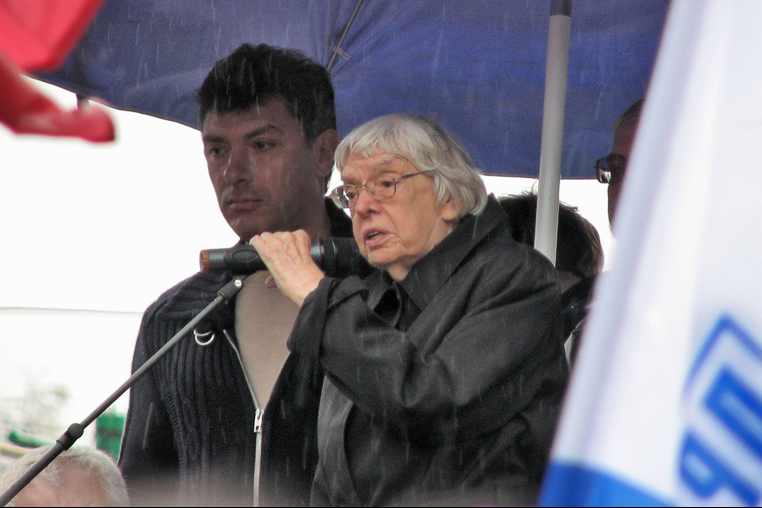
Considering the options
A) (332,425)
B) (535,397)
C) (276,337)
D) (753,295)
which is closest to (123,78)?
(276,337)

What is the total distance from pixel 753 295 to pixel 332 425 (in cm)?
130

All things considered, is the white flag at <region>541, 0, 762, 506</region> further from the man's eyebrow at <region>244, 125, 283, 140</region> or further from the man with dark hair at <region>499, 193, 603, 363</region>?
the man with dark hair at <region>499, 193, 603, 363</region>

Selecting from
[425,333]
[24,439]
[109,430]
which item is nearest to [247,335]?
[425,333]

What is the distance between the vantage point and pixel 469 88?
3.97 m

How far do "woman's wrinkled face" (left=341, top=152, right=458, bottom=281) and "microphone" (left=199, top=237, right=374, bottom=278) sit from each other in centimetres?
14

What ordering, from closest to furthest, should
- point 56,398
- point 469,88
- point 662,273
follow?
point 662,273, point 469,88, point 56,398

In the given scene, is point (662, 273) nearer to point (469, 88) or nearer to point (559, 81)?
point (559, 81)

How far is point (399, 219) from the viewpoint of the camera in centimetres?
240

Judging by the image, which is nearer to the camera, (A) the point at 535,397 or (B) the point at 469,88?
(A) the point at 535,397

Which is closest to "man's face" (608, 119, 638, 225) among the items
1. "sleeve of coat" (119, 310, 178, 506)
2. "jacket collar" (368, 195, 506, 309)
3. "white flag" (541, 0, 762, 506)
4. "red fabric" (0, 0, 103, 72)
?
"jacket collar" (368, 195, 506, 309)

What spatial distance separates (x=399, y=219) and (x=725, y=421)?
1414mm

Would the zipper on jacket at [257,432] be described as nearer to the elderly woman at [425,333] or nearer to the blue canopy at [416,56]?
the elderly woman at [425,333]

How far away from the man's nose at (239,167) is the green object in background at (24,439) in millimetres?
2014

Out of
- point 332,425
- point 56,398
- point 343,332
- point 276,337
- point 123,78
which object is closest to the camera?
point 343,332
